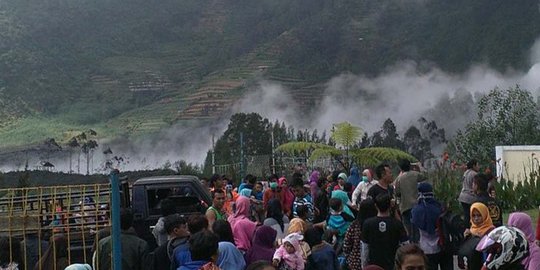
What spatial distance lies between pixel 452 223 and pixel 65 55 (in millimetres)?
48066

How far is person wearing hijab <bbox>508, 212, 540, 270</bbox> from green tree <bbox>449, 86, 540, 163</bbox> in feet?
73.5

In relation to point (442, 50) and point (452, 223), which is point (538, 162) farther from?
point (442, 50)

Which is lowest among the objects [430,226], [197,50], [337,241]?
[337,241]

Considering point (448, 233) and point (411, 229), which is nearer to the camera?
point (448, 233)

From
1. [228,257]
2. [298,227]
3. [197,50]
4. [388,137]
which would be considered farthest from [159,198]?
[197,50]

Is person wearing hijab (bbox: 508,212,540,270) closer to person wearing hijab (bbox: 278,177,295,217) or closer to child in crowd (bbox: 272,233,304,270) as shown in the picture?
child in crowd (bbox: 272,233,304,270)

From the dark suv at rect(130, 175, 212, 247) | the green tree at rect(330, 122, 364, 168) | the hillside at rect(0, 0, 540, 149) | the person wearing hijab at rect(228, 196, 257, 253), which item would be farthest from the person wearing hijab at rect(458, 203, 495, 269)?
the hillside at rect(0, 0, 540, 149)

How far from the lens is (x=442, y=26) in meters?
51.4

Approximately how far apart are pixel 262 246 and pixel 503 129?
24880 mm

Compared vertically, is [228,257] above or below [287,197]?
below

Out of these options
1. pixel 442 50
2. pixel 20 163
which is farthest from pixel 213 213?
pixel 442 50

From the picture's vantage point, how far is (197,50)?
55.3 metres

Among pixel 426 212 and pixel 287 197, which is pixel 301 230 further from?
pixel 287 197

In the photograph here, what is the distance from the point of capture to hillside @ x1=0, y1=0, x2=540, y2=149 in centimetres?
4681
